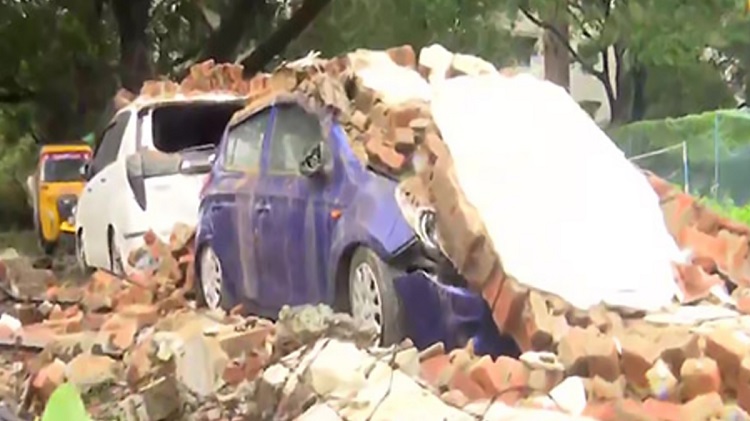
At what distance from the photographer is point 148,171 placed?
11.1m

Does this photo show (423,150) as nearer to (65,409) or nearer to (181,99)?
(65,409)

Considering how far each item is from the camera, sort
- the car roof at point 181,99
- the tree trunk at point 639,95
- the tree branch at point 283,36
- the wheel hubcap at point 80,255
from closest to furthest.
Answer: the car roof at point 181,99 → the wheel hubcap at point 80,255 → the tree branch at point 283,36 → the tree trunk at point 639,95

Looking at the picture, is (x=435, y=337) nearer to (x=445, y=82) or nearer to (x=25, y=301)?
(x=445, y=82)

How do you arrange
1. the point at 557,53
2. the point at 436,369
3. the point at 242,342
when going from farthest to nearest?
the point at 557,53, the point at 242,342, the point at 436,369

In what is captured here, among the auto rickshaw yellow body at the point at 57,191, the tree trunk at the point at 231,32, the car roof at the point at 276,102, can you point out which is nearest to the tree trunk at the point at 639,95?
the tree trunk at the point at 231,32

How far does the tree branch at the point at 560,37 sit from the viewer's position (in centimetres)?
2617

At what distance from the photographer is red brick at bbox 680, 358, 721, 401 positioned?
5.26m

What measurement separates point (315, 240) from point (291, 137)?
775 mm

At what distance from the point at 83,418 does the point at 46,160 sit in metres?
17.6

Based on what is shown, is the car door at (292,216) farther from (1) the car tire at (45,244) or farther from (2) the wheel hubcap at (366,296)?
(1) the car tire at (45,244)

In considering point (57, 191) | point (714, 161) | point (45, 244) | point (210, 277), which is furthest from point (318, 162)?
point (57, 191)

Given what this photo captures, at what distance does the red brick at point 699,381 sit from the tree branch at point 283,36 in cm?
1884

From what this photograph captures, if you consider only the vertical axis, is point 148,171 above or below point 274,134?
below

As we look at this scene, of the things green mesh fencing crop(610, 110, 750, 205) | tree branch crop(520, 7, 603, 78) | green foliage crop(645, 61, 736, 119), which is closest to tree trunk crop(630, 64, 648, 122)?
green foliage crop(645, 61, 736, 119)
